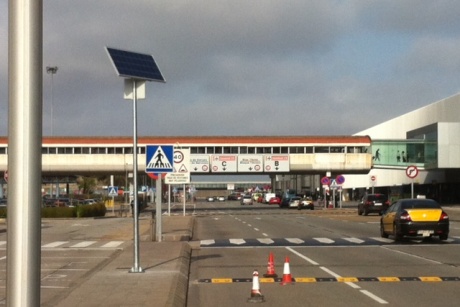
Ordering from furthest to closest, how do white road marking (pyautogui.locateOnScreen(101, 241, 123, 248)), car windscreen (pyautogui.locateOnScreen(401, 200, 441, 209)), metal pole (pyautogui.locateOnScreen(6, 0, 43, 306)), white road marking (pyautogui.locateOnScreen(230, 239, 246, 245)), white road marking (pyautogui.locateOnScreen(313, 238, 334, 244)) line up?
white road marking (pyautogui.locateOnScreen(230, 239, 246, 245)) < white road marking (pyautogui.locateOnScreen(313, 238, 334, 244)) < white road marking (pyautogui.locateOnScreen(101, 241, 123, 248)) < car windscreen (pyautogui.locateOnScreen(401, 200, 441, 209)) < metal pole (pyautogui.locateOnScreen(6, 0, 43, 306))

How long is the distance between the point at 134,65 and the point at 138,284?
15.2ft

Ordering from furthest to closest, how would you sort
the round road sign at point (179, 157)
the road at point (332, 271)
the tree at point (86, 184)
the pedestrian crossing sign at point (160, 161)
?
the tree at point (86, 184) → the round road sign at point (179, 157) → the pedestrian crossing sign at point (160, 161) → the road at point (332, 271)

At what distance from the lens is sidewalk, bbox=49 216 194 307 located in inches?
466

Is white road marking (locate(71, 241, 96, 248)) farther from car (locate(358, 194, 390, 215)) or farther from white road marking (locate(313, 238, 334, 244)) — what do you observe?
car (locate(358, 194, 390, 215))

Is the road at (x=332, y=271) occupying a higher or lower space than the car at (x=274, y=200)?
higher

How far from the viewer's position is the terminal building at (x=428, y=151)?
232ft

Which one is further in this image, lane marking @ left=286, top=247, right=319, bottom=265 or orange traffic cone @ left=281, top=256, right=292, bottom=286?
lane marking @ left=286, top=247, right=319, bottom=265

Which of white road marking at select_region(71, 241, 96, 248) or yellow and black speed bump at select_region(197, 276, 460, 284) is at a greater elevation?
yellow and black speed bump at select_region(197, 276, 460, 284)

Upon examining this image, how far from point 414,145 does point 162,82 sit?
2543 inches

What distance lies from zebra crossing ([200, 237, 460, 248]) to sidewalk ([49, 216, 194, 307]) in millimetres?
6553

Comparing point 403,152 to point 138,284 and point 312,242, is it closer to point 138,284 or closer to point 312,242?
point 312,242

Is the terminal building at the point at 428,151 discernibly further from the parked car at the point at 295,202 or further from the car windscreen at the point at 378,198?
the car windscreen at the point at 378,198

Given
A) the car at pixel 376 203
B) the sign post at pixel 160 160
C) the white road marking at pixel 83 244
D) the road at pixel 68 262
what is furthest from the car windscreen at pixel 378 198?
the sign post at pixel 160 160

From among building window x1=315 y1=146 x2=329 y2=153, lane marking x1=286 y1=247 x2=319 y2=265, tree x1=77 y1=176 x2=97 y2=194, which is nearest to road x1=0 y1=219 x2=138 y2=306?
lane marking x1=286 y1=247 x2=319 y2=265
